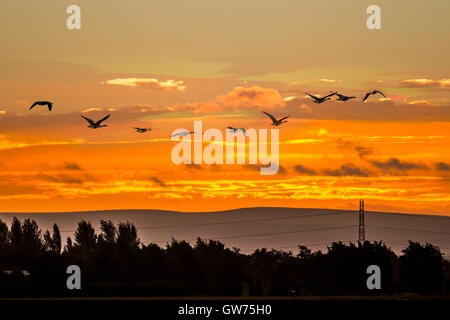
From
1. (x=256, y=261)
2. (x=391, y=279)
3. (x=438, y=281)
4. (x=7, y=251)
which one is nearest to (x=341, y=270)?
(x=391, y=279)

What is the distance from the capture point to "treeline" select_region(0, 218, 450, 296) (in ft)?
330

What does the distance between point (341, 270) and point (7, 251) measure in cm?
8881

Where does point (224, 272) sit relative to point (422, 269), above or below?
below

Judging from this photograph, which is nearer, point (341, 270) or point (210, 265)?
point (341, 270)

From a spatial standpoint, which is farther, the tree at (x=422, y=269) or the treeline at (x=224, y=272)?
the tree at (x=422, y=269)

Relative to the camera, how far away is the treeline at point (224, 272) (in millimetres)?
100625

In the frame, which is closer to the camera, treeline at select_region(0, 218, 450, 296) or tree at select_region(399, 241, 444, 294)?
treeline at select_region(0, 218, 450, 296)

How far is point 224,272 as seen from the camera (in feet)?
464

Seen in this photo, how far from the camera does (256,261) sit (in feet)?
533

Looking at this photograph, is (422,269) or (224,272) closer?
(422,269)
